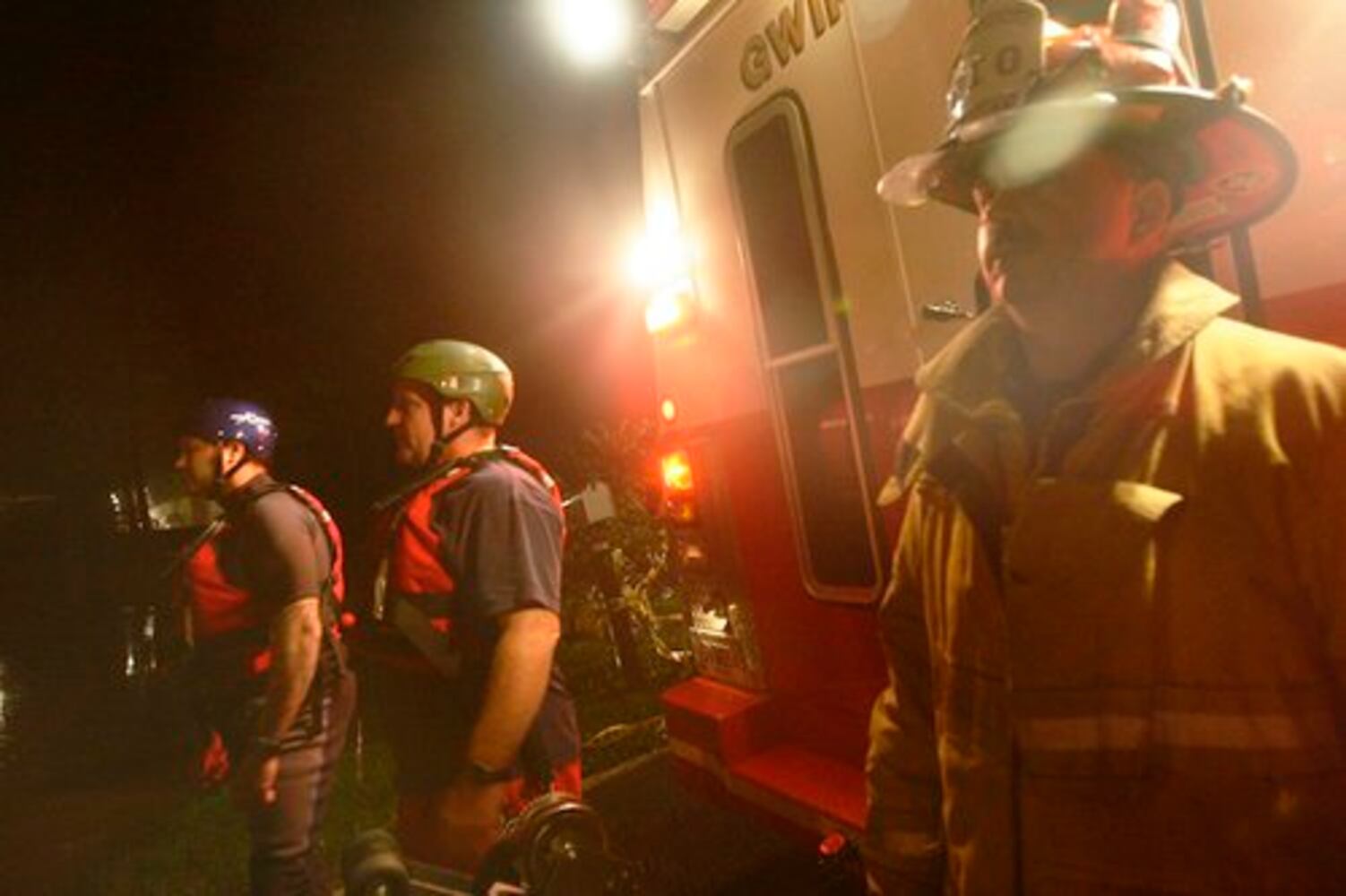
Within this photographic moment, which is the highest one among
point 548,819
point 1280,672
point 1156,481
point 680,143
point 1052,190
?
point 680,143

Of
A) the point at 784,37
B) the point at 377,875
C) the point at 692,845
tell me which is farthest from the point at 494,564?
the point at 692,845

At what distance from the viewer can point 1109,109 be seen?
4.94 ft

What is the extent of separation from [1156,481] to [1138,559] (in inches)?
4.7

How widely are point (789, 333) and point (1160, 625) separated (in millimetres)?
1857

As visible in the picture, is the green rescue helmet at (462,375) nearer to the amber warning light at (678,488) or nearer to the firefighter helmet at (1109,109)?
the amber warning light at (678,488)

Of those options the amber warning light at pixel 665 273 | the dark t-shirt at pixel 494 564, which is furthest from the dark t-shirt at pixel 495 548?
the amber warning light at pixel 665 273

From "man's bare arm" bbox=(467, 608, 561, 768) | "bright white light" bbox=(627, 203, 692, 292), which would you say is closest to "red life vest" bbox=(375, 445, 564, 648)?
"man's bare arm" bbox=(467, 608, 561, 768)

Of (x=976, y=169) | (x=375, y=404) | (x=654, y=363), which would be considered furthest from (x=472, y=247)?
(x=976, y=169)

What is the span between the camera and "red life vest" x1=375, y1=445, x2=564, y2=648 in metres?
2.95

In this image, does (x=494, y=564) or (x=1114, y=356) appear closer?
(x=1114, y=356)

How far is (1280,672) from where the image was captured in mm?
1228

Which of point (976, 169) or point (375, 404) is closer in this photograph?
point (976, 169)

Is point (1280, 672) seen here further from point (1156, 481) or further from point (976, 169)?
point (976, 169)

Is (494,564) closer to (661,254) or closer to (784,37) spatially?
(661,254)
